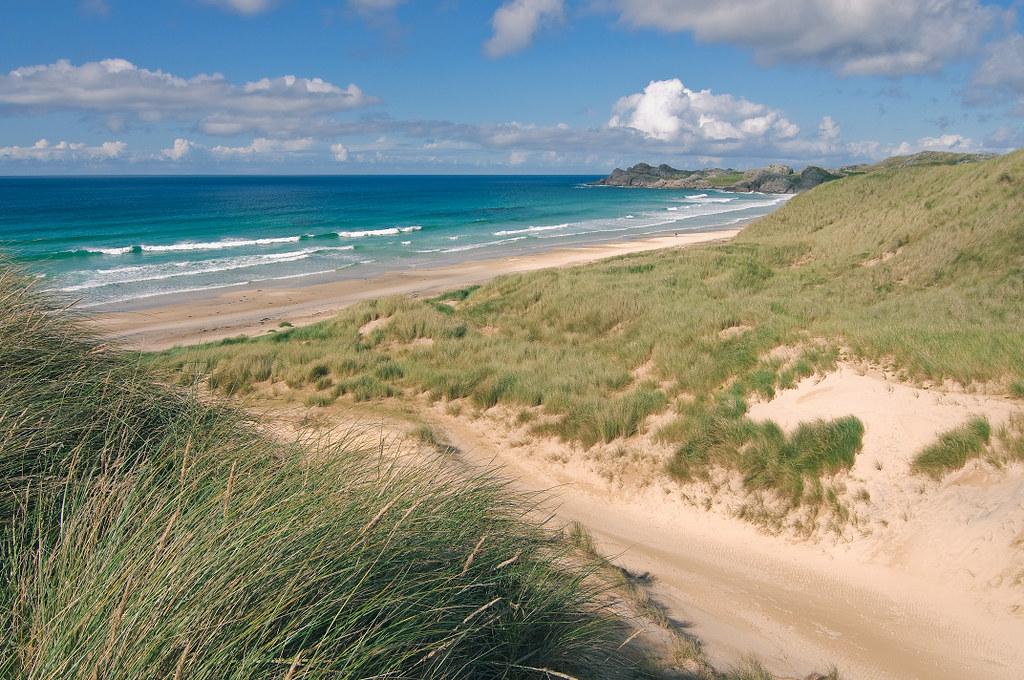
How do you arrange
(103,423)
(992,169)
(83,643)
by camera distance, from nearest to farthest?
(83,643) → (103,423) → (992,169)

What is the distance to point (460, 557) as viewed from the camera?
141 inches

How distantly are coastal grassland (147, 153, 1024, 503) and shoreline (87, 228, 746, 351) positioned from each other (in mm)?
6868

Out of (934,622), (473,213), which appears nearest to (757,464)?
(934,622)

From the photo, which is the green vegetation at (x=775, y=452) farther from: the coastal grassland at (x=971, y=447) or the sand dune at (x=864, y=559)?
the coastal grassland at (x=971, y=447)

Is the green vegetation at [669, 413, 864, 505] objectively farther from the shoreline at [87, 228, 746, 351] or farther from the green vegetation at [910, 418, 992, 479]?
the shoreline at [87, 228, 746, 351]

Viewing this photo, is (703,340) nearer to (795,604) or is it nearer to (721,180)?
(795,604)

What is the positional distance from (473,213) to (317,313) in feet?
205

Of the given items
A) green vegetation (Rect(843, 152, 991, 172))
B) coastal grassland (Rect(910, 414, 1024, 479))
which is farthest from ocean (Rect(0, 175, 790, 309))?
coastal grassland (Rect(910, 414, 1024, 479))

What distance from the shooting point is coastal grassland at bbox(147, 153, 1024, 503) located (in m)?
9.59

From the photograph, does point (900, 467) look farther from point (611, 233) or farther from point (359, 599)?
point (611, 233)

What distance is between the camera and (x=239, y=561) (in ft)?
9.17

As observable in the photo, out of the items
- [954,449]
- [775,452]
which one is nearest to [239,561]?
[775,452]

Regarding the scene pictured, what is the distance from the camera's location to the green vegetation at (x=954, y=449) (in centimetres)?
803

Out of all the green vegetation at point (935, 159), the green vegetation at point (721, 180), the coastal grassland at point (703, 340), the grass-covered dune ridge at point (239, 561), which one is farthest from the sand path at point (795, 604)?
the green vegetation at point (721, 180)
